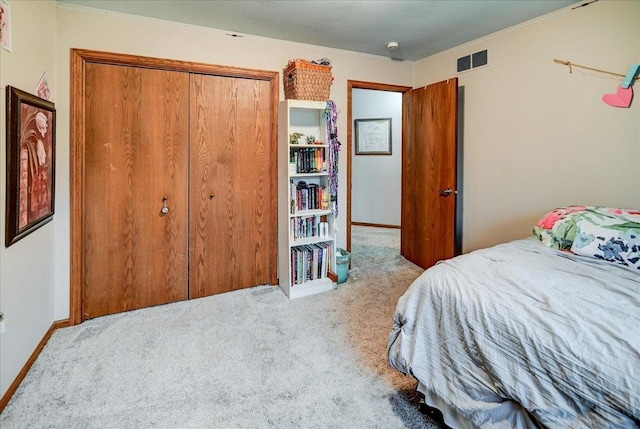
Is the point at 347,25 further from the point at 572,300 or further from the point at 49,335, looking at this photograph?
the point at 49,335

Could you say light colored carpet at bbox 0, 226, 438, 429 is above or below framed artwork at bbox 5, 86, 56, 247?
below

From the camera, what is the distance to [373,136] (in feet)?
20.1

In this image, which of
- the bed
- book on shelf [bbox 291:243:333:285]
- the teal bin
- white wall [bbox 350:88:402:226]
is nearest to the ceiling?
the bed

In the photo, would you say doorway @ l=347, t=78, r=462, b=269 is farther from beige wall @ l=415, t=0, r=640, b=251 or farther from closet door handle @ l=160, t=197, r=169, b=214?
closet door handle @ l=160, t=197, r=169, b=214

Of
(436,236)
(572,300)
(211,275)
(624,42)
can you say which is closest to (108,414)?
(211,275)

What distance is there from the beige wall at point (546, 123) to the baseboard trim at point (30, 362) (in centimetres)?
362

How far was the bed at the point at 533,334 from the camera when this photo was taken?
105 cm

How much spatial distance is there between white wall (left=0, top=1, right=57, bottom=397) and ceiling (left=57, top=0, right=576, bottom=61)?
520 mm

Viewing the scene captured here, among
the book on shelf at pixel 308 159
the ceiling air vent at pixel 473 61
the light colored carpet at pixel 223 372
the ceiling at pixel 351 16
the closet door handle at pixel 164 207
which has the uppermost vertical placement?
the ceiling at pixel 351 16

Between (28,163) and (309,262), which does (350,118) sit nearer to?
(309,262)

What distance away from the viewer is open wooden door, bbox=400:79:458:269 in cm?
343

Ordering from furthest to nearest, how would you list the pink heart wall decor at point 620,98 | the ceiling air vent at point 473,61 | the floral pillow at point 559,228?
1. the ceiling air vent at point 473,61
2. the pink heart wall decor at point 620,98
3. the floral pillow at point 559,228

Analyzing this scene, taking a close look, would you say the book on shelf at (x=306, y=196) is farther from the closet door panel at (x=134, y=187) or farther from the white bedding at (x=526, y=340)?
the white bedding at (x=526, y=340)

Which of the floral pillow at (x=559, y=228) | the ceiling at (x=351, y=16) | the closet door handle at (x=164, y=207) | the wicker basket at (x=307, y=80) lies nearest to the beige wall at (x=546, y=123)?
the ceiling at (x=351, y=16)
